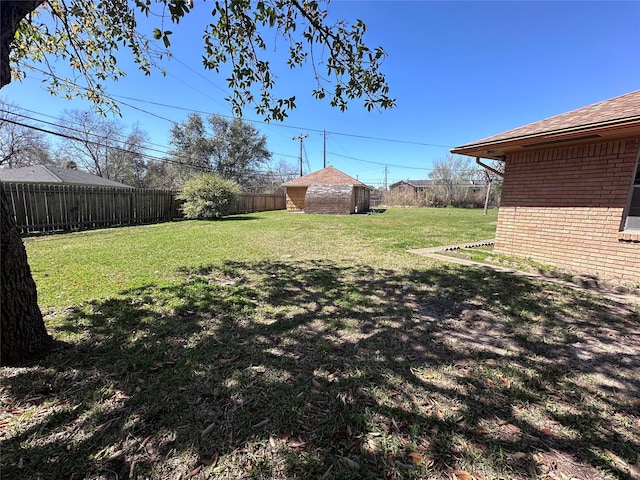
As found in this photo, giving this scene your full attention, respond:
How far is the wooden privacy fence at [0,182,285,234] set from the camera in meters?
9.55

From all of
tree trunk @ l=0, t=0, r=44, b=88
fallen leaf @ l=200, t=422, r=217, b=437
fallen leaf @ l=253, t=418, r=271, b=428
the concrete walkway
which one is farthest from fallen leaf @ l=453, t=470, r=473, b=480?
the concrete walkway

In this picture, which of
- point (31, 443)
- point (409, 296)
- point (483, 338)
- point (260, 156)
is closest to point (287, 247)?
point (409, 296)

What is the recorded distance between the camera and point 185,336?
2990 mm

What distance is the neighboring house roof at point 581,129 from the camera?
446 centimetres

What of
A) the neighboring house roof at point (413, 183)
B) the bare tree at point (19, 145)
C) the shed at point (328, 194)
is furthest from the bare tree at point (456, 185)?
the bare tree at point (19, 145)

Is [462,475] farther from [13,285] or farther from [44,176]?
[44,176]

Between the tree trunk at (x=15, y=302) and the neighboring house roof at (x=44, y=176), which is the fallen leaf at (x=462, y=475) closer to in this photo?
the tree trunk at (x=15, y=302)

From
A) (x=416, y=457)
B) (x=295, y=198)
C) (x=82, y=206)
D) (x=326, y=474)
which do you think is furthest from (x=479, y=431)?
(x=295, y=198)

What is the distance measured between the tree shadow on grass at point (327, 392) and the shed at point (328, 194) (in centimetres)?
1834

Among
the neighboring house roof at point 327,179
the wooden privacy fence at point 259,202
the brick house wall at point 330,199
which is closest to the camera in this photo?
the brick house wall at point 330,199

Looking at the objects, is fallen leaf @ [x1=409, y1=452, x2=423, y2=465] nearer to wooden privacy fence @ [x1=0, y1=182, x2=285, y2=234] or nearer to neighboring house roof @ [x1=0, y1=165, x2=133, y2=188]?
wooden privacy fence @ [x1=0, y1=182, x2=285, y2=234]

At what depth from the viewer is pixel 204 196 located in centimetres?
1534

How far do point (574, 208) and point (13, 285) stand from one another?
27.1 ft

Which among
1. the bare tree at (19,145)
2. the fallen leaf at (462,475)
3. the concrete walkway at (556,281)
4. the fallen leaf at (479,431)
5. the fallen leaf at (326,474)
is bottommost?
the fallen leaf at (326,474)
